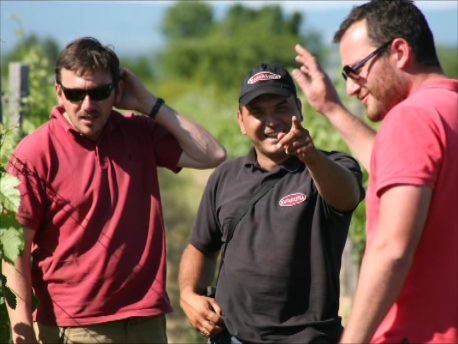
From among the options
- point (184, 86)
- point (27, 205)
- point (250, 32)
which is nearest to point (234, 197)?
point (27, 205)

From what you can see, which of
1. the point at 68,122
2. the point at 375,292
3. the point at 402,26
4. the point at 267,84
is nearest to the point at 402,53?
the point at 402,26

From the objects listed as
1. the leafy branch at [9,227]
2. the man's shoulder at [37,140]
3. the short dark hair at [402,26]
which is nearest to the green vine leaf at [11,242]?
the leafy branch at [9,227]

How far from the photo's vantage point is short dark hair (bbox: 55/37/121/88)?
486 cm

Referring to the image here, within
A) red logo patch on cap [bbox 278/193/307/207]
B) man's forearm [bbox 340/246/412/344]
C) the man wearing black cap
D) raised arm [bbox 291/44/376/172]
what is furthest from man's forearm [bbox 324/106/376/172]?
man's forearm [bbox 340/246/412/344]

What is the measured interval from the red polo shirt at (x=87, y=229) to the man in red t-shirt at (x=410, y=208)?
182cm

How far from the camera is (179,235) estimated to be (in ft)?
46.0

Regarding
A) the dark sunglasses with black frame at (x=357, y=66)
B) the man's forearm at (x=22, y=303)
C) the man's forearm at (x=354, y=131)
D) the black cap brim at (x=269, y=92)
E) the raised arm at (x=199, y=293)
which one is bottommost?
the man's forearm at (x=22, y=303)

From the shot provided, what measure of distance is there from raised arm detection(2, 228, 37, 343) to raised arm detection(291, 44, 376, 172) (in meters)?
1.58

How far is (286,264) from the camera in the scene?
404 cm

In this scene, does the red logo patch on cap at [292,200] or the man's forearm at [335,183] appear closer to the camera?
the man's forearm at [335,183]

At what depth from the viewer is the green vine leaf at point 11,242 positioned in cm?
431

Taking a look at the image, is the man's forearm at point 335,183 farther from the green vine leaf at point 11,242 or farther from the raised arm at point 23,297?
the raised arm at point 23,297

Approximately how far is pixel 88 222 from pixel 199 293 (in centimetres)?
69

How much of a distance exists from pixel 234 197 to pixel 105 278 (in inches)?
34.2
